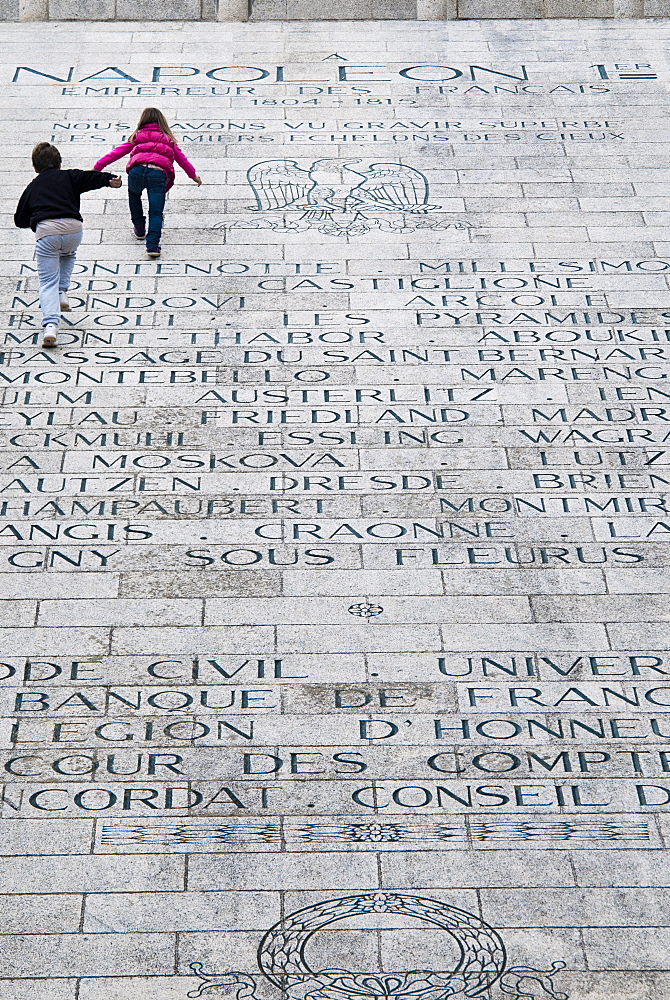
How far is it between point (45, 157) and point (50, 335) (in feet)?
5.17

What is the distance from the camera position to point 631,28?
18.3 metres

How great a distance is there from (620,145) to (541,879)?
9815mm

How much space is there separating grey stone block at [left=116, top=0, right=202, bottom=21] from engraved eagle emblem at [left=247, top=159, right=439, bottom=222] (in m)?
3.98

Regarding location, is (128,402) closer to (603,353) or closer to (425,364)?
(425,364)

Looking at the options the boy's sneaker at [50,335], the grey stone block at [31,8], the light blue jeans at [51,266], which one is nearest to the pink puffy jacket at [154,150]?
the light blue jeans at [51,266]

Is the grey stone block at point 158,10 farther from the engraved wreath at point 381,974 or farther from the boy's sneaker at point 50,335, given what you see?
the engraved wreath at point 381,974

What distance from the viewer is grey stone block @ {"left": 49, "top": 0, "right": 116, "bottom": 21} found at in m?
18.3

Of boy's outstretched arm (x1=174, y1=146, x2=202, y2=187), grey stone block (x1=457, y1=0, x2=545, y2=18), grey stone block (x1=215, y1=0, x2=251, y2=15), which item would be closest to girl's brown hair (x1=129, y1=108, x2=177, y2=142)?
boy's outstretched arm (x1=174, y1=146, x2=202, y2=187)

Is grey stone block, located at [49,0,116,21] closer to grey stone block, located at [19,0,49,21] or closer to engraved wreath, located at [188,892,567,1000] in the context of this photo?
grey stone block, located at [19,0,49,21]

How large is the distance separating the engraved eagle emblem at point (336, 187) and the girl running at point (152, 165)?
49.1 inches

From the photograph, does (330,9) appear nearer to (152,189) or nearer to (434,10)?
(434,10)

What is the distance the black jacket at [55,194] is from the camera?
12539 millimetres

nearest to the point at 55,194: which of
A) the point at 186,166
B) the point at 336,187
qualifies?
the point at 186,166

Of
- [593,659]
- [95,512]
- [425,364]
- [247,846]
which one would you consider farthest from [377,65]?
[247,846]
